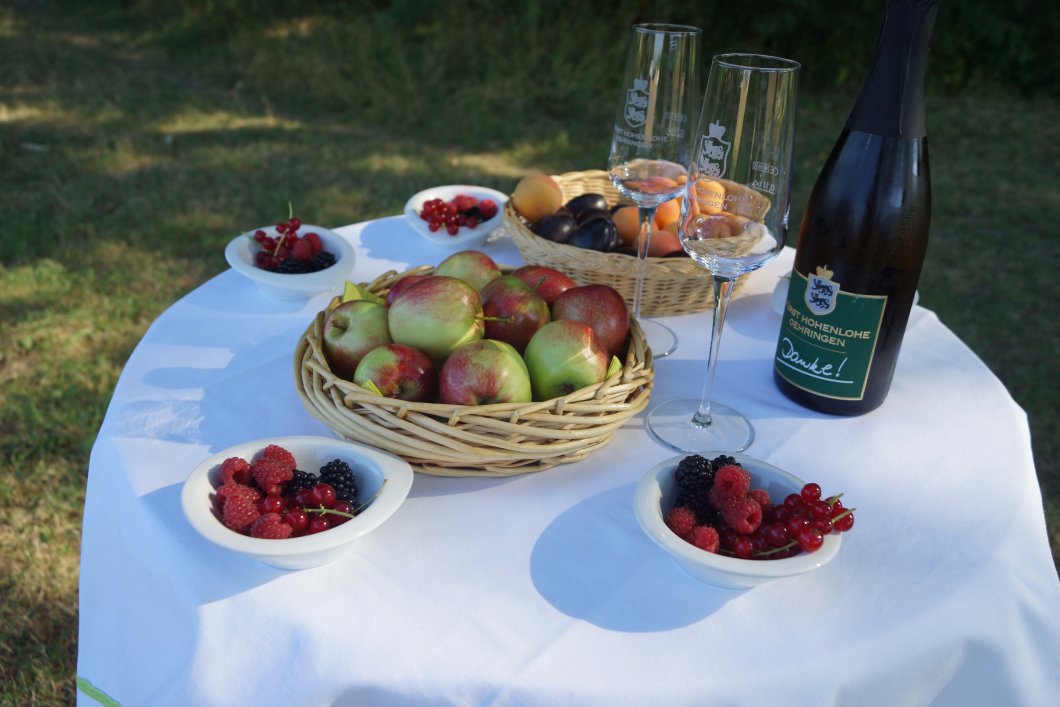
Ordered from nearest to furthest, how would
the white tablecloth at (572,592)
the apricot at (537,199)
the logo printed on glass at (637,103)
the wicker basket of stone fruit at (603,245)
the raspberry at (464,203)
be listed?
the white tablecloth at (572,592) → the logo printed on glass at (637,103) → the wicker basket of stone fruit at (603,245) → the apricot at (537,199) → the raspberry at (464,203)

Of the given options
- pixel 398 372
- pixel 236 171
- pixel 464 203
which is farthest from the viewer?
pixel 236 171

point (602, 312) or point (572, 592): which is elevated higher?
point (602, 312)

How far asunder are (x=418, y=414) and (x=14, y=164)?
474 centimetres

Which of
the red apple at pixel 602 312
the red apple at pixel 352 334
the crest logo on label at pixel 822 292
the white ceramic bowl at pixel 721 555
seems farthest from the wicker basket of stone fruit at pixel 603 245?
the white ceramic bowl at pixel 721 555

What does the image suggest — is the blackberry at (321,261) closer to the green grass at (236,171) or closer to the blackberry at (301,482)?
the blackberry at (301,482)

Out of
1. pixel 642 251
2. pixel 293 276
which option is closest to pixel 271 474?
pixel 293 276

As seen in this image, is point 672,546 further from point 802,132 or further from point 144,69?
point 144,69

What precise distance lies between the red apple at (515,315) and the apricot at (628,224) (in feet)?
1.61

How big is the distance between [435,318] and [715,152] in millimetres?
448

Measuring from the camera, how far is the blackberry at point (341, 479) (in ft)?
3.13

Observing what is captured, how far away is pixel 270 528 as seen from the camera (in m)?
0.89

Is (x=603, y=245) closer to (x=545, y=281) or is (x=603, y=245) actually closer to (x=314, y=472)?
(x=545, y=281)

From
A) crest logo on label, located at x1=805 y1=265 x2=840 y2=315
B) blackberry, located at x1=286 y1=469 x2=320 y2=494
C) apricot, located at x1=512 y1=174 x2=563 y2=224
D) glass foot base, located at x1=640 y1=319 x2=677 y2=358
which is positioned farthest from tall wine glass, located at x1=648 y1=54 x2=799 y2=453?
apricot, located at x1=512 y1=174 x2=563 y2=224

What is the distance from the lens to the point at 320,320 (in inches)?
49.3
